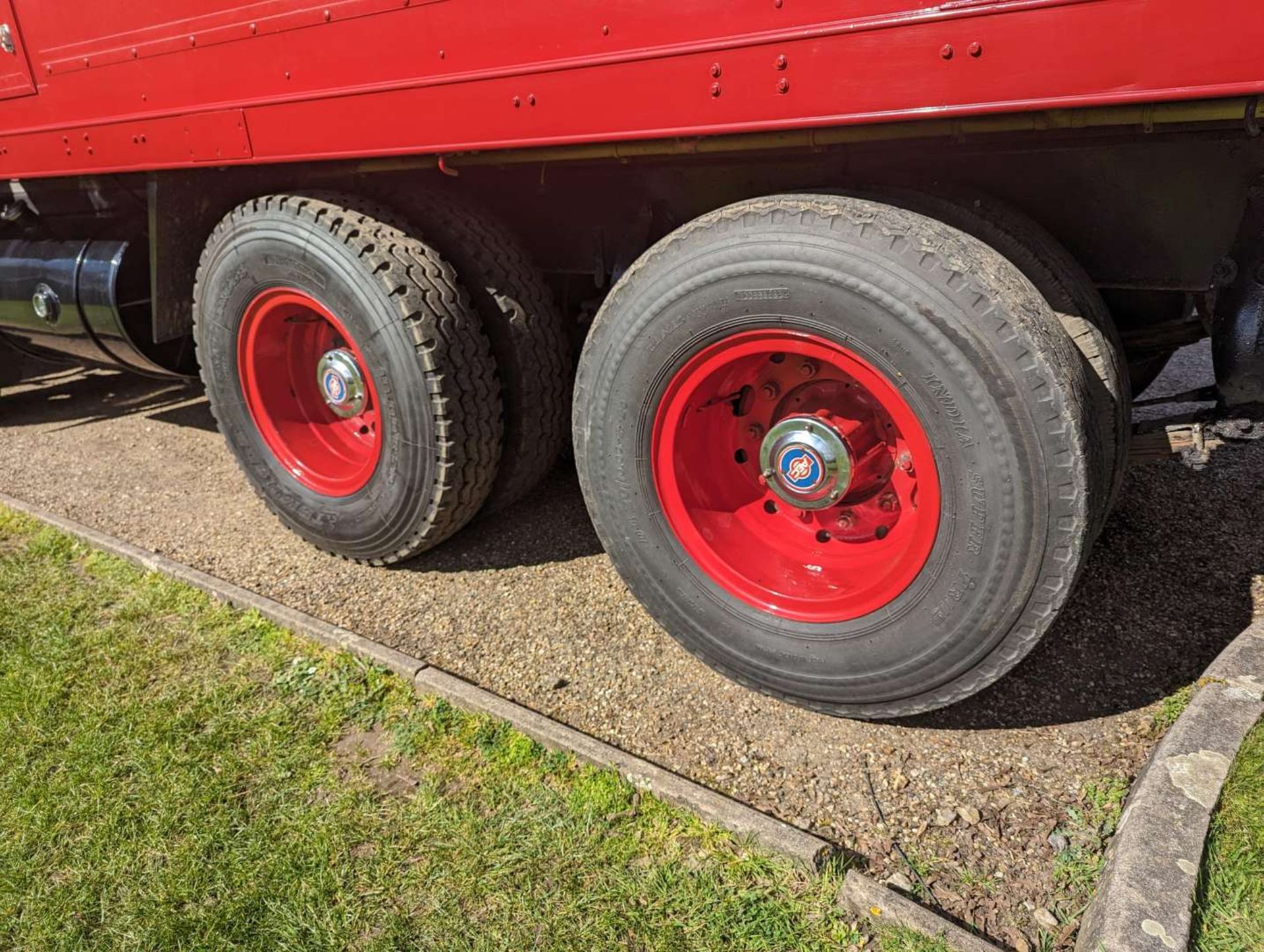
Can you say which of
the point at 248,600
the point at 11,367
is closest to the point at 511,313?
the point at 248,600

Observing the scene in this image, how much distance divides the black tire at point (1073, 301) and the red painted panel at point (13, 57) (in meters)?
3.26

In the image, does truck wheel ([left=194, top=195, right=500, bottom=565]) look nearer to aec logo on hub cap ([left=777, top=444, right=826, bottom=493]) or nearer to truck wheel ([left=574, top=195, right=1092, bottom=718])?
truck wheel ([left=574, top=195, right=1092, bottom=718])

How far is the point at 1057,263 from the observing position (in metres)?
2.03

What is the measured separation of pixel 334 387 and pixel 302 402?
35 cm

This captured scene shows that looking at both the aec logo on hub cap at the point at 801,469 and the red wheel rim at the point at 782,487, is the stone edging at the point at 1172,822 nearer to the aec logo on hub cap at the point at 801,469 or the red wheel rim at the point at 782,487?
the red wheel rim at the point at 782,487

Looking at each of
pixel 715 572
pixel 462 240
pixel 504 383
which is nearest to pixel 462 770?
pixel 715 572

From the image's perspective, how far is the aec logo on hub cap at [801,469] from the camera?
7.13 ft

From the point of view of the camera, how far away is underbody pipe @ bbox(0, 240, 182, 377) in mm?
3611

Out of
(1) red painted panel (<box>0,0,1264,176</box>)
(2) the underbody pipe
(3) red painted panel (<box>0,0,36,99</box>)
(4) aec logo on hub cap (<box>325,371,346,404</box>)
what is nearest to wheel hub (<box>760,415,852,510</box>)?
(1) red painted panel (<box>0,0,1264,176</box>)

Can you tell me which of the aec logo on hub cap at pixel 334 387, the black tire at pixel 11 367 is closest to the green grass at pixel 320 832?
the aec logo on hub cap at pixel 334 387

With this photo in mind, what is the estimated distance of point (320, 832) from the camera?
6.57ft

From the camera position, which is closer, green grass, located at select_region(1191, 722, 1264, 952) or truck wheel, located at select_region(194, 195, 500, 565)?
green grass, located at select_region(1191, 722, 1264, 952)

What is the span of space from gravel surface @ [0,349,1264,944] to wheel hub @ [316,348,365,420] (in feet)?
1.96

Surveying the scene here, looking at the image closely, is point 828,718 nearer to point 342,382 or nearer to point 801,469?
point 801,469
